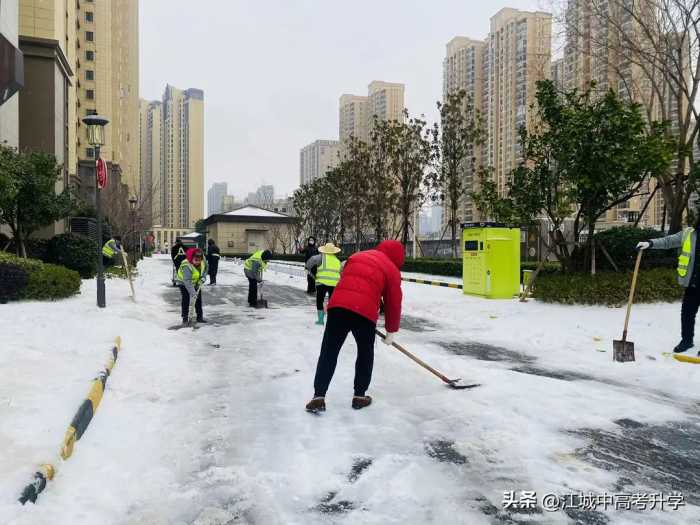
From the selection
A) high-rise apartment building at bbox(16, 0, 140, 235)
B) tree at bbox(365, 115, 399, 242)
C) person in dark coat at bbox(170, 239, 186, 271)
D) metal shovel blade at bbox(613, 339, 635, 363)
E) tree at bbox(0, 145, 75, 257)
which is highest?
high-rise apartment building at bbox(16, 0, 140, 235)

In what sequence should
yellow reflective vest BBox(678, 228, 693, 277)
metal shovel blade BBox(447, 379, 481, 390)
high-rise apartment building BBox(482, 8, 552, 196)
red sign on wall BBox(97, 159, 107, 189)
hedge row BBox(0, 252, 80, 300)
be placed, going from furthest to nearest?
high-rise apartment building BBox(482, 8, 552, 196)
red sign on wall BBox(97, 159, 107, 189)
hedge row BBox(0, 252, 80, 300)
yellow reflective vest BBox(678, 228, 693, 277)
metal shovel blade BBox(447, 379, 481, 390)

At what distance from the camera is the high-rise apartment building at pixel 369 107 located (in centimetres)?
5425

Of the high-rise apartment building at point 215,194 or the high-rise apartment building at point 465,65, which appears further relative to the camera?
the high-rise apartment building at point 215,194

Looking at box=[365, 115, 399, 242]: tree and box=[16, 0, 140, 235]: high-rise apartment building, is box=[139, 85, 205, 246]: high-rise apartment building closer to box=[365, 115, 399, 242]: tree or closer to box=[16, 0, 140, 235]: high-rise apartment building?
box=[16, 0, 140, 235]: high-rise apartment building

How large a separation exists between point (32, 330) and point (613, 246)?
37.3ft

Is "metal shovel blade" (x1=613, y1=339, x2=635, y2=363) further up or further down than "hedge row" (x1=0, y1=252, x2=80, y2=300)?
further down

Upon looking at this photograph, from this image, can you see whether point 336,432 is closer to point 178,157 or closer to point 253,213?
point 253,213

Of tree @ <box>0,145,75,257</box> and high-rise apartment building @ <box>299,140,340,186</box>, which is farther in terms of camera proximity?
high-rise apartment building @ <box>299,140,340,186</box>

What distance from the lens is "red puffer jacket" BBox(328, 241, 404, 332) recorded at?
15.0 feet

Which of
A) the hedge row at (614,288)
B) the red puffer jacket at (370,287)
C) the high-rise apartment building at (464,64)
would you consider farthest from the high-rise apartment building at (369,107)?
the red puffer jacket at (370,287)

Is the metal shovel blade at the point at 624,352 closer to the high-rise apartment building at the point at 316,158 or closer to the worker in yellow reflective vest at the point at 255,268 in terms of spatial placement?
the worker in yellow reflective vest at the point at 255,268

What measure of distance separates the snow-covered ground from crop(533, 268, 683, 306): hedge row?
91.7 inches

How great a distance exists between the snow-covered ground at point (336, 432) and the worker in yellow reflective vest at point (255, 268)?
4.35 metres

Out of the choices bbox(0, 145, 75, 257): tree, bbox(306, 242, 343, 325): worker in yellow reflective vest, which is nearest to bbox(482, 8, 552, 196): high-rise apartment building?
bbox(0, 145, 75, 257): tree
